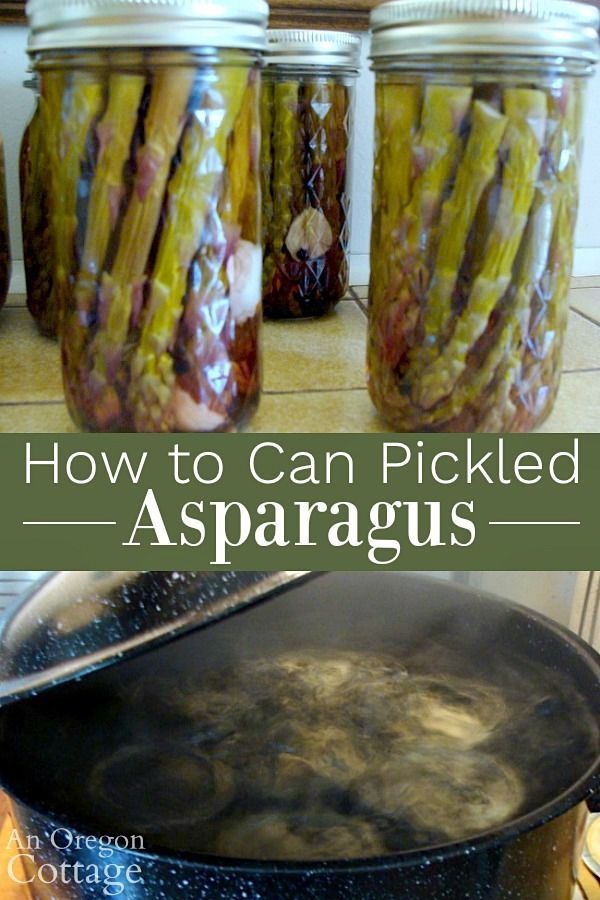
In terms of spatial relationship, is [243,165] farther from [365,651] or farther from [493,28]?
[365,651]

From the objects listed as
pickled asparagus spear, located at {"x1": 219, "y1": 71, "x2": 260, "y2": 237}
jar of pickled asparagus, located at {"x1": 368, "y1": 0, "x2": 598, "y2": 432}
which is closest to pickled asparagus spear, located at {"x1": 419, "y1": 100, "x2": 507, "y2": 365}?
jar of pickled asparagus, located at {"x1": 368, "y1": 0, "x2": 598, "y2": 432}

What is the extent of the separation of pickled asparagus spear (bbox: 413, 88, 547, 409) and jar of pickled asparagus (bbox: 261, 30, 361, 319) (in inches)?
10.1

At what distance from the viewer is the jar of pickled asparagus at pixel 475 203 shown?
1.65 ft

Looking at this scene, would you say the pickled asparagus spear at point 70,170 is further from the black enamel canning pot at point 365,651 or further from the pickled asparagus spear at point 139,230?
the black enamel canning pot at point 365,651

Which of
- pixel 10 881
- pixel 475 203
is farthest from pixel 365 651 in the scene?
pixel 475 203

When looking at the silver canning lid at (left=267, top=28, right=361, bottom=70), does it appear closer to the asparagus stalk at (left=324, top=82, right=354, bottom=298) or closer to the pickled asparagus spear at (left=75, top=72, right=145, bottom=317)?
the asparagus stalk at (left=324, top=82, right=354, bottom=298)

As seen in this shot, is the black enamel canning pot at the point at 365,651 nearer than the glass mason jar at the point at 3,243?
Yes

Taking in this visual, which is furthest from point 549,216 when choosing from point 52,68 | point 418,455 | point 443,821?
point 443,821

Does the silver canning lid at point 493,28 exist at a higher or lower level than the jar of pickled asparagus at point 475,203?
higher

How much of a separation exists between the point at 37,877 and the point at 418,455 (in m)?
0.39

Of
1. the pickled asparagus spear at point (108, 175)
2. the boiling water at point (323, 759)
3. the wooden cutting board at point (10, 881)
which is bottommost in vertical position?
the wooden cutting board at point (10, 881)

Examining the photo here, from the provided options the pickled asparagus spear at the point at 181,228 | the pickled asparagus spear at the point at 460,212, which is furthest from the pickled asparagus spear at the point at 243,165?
the pickled asparagus spear at the point at 460,212

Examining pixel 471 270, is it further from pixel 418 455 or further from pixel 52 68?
pixel 52 68

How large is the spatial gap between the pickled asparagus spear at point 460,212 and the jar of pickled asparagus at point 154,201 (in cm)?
10
